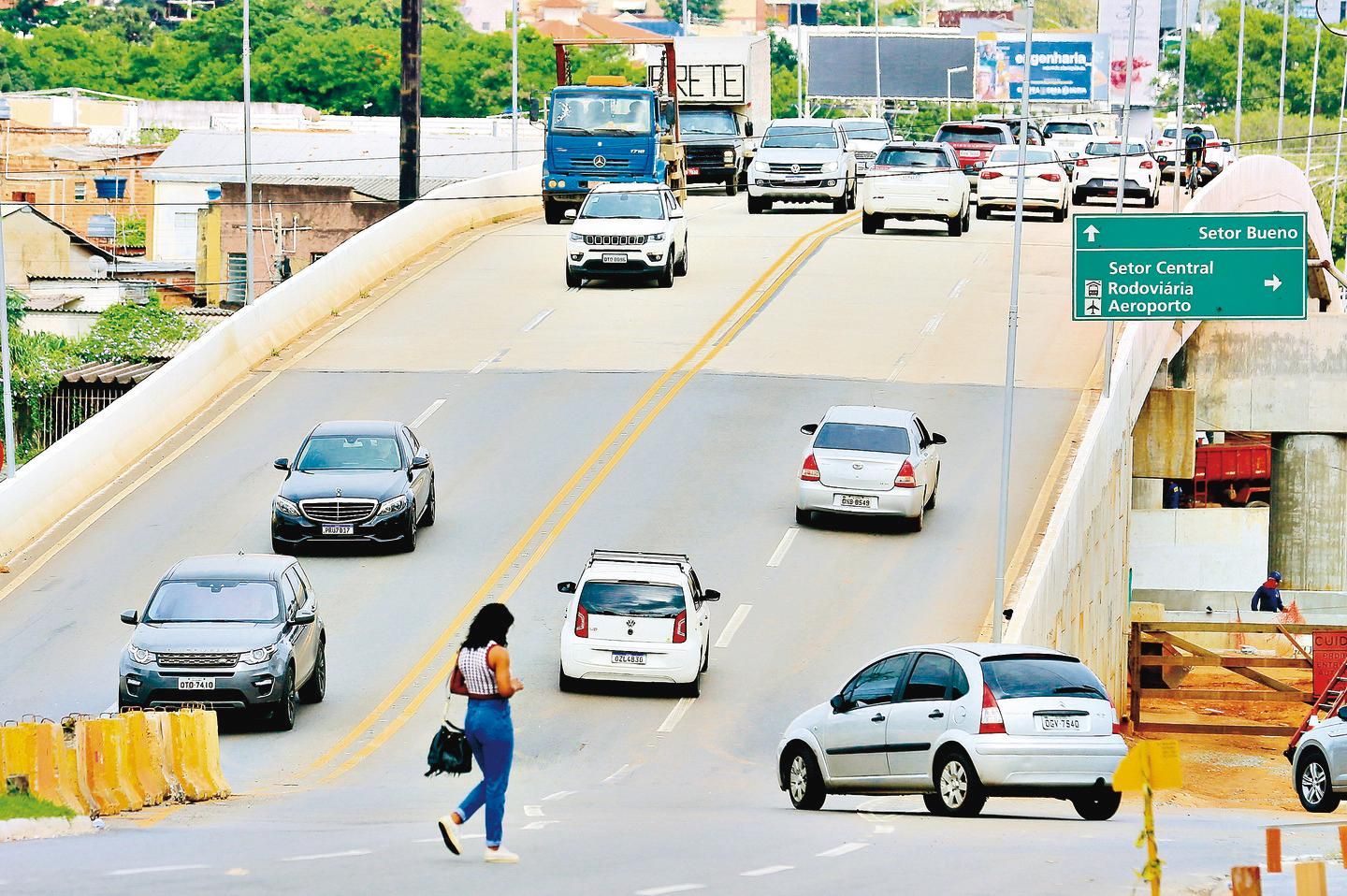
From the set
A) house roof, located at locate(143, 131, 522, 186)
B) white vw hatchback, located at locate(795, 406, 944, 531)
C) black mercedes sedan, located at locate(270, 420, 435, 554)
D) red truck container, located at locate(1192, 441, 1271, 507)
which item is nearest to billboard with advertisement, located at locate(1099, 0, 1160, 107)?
house roof, located at locate(143, 131, 522, 186)

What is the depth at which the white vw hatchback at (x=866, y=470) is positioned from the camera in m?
28.6

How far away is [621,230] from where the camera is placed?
42.5 metres

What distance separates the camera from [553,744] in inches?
824

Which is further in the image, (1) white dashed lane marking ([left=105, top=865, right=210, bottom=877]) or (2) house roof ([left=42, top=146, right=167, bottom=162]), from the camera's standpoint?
(2) house roof ([left=42, top=146, right=167, bottom=162])

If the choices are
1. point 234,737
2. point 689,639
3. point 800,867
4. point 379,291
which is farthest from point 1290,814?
point 379,291

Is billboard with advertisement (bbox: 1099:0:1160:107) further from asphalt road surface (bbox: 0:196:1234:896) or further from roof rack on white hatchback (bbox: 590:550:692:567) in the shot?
roof rack on white hatchback (bbox: 590:550:692:567)

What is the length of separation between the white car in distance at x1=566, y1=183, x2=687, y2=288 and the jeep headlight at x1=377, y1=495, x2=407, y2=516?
644 inches

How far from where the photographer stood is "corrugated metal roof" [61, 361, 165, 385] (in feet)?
141

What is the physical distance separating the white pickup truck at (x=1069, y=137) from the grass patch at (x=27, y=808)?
51.3 m

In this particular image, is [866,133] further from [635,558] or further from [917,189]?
[635,558]

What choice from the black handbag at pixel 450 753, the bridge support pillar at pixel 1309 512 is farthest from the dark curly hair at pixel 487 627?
the bridge support pillar at pixel 1309 512

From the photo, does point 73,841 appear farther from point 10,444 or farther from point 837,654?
point 10,444

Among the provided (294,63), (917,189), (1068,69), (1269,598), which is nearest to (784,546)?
(1269,598)

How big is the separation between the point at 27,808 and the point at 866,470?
53.7 ft
